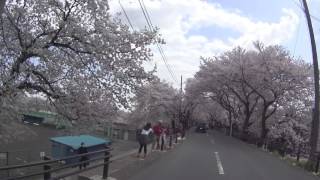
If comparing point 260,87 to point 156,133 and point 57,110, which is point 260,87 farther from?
point 57,110

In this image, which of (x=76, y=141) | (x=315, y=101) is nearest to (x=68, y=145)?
(x=76, y=141)

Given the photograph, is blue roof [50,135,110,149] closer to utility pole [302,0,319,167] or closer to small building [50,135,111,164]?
small building [50,135,111,164]

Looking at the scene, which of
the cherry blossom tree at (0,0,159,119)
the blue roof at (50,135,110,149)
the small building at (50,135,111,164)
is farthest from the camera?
the blue roof at (50,135,110,149)

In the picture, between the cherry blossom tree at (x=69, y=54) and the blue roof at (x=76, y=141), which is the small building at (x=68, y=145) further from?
the cherry blossom tree at (x=69, y=54)

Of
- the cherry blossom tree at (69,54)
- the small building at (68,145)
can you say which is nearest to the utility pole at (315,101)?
the cherry blossom tree at (69,54)

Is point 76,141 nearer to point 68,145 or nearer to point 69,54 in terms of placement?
point 68,145

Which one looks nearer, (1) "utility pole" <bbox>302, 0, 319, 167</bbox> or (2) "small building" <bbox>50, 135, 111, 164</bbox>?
(1) "utility pole" <bbox>302, 0, 319, 167</bbox>

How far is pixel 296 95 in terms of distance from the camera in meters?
49.5

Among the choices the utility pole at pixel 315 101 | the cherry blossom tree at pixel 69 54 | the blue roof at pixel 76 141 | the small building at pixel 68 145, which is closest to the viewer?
the cherry blossom tree at pixel 69 54

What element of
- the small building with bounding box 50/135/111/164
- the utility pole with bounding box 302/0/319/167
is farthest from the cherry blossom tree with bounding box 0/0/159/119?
the small building with bounding box 50/135/111/164

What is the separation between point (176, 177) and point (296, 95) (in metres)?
36.1

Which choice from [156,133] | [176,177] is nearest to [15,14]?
[176,177]

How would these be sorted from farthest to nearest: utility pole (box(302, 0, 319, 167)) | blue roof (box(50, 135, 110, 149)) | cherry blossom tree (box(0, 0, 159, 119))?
1. blue roof (box(50, 135, 110, 149))
2. utility pole (box(302, 0, 319, 167))
3. cherry blossom tree (box(0, 0, 159, 119))

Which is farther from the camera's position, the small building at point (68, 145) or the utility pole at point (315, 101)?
the small building at point (68, 145)
